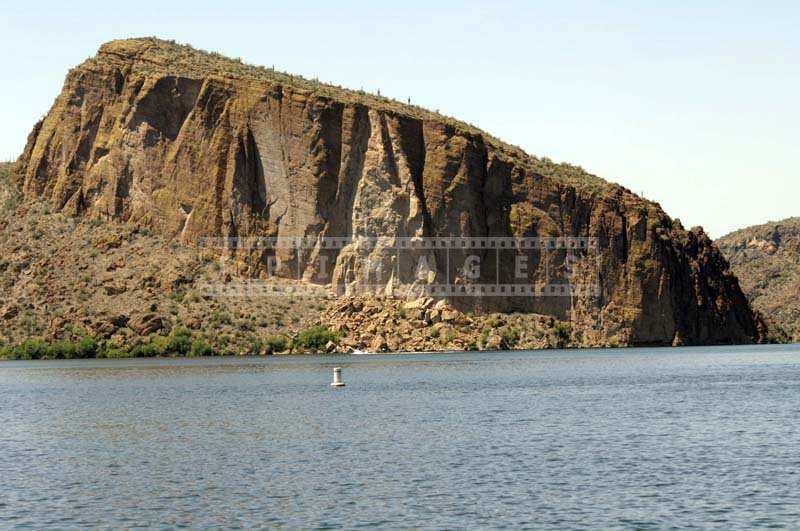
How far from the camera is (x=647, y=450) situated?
37.6 m

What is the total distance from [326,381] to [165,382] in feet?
32.9

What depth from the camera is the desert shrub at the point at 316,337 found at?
113556 millimetres

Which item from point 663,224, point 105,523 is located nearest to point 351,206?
point 663,224

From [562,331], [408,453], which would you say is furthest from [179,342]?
[408,453]

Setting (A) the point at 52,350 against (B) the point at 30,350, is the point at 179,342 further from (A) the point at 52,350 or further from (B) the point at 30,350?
(B) the point at 30,350

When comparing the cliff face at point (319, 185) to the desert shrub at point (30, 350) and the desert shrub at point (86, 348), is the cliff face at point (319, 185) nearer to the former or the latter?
the desert shrub at point (86, 348)

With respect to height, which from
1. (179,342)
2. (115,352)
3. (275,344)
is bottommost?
(115,352)

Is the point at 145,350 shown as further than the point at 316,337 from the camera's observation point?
No

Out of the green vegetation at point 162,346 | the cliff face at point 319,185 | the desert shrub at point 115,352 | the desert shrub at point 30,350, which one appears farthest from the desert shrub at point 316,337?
the desert shrub at point 30,350

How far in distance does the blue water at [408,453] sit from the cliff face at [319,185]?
49.3 m

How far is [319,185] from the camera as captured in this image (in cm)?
12306

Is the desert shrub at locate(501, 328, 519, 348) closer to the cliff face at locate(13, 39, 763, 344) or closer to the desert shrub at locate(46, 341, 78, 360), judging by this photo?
the cliff face at locate(13, 39, 763, 344)

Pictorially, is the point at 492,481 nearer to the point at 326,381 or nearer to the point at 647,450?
the point at 647,450

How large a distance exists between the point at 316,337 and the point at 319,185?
1741 cm
